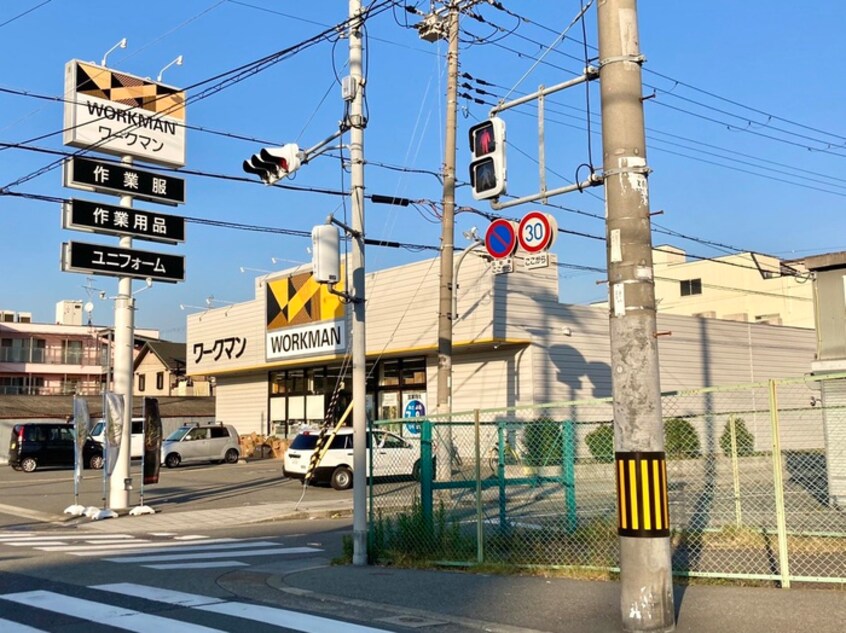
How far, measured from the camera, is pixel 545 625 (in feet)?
24.1

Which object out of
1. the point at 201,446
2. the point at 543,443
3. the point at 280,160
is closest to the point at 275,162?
the point at 280,160

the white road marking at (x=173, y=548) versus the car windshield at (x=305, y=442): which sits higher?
the car windshield at (x=305, y=442)

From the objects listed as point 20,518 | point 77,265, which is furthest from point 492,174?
point 20,518

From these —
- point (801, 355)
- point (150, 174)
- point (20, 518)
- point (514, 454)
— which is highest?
point (150, 174)

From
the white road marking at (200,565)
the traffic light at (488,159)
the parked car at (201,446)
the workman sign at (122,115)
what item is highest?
the workman sign at (122,115)

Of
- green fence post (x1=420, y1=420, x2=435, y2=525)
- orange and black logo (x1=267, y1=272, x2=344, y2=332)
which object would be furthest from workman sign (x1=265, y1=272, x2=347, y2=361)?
green fence post (x1=420, y1=420, x2=435, y2=525)

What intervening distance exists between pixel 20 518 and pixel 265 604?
12990mm

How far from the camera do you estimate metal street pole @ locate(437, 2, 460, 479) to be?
68.1 feet

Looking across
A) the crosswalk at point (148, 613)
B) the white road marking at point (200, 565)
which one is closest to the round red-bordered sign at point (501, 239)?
the white road marking at point (200, 565)

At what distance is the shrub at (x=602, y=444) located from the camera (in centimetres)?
1168

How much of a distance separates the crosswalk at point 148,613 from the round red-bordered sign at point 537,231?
387 inches

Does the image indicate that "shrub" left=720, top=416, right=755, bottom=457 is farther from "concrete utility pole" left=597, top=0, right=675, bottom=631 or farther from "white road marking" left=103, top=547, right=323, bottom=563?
"white road marking" left=103, top=547, right=323, bottom=563

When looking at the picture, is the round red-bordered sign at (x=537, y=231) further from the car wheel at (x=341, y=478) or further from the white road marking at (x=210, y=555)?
the car wheel at (x=341, y=478)

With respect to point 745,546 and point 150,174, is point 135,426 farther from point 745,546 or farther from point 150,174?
point 745,546
